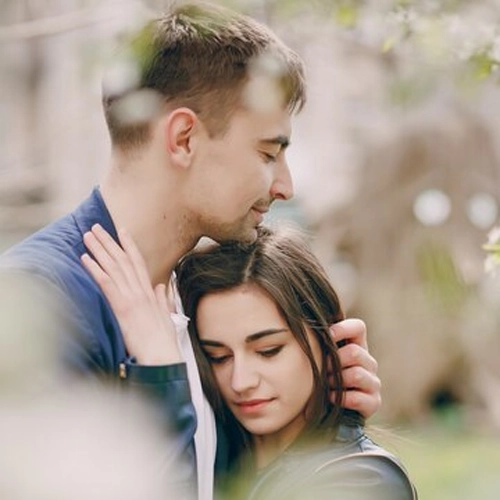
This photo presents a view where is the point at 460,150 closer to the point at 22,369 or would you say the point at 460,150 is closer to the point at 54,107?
the point at 54,107

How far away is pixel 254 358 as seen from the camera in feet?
9.07

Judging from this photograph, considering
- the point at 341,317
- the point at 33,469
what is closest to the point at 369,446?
the point at 341,317

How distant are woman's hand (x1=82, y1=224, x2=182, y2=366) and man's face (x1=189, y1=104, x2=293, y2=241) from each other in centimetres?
21

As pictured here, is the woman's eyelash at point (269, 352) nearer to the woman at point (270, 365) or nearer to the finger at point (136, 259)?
the woman at point (270, 365)

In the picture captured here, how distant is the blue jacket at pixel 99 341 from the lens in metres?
2.29

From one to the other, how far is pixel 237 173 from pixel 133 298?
37 cm

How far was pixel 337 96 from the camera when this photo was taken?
1120cm

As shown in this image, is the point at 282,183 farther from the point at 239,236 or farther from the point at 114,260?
the point at 114,260

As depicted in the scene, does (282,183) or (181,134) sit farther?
(282,183)

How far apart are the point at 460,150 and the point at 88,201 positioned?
865cm

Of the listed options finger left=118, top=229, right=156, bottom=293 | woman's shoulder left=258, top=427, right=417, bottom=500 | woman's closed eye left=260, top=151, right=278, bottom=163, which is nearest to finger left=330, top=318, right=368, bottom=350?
woman's shoulder left=258, top=427, right=417, bottom=500

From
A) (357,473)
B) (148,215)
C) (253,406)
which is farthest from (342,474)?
(148,215)

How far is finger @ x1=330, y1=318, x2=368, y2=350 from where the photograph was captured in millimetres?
2893

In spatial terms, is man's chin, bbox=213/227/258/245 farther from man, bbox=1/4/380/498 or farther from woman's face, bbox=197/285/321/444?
woman's face, bbox=197/285/321/444
